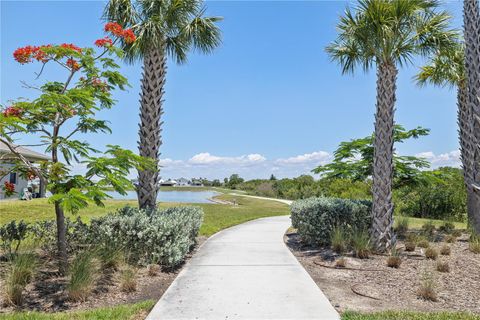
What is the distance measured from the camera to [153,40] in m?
10.4

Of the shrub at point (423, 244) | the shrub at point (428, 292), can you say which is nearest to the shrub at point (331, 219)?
the shrub at point (423, 244)

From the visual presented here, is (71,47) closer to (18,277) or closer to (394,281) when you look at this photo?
(18,277)

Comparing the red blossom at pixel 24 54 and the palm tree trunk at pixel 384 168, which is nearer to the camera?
the red blossom at pixel 24 54

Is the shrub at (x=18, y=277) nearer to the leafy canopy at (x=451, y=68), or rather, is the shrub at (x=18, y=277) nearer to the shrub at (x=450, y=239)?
the shrub at (x=450, y=239)

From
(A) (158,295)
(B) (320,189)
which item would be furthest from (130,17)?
(B) (320,189)

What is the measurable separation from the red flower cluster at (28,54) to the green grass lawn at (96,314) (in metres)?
5.28

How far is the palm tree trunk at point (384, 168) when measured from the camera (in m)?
9.41

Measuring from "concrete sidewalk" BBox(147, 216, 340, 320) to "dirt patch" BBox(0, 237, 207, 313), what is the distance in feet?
1.44

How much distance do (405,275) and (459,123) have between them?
867 cm

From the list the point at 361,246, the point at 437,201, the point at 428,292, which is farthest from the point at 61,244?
the point at 437,201

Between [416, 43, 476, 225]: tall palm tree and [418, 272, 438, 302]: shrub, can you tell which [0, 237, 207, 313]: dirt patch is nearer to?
[418, 272, 438, 302]: shrub

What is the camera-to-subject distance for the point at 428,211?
79.7ft

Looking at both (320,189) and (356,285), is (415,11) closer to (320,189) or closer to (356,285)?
(356,285)

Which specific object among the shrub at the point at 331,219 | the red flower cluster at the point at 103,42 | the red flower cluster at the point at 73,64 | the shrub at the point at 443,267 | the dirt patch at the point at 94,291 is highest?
the red flower cluster at the point at 103,42
